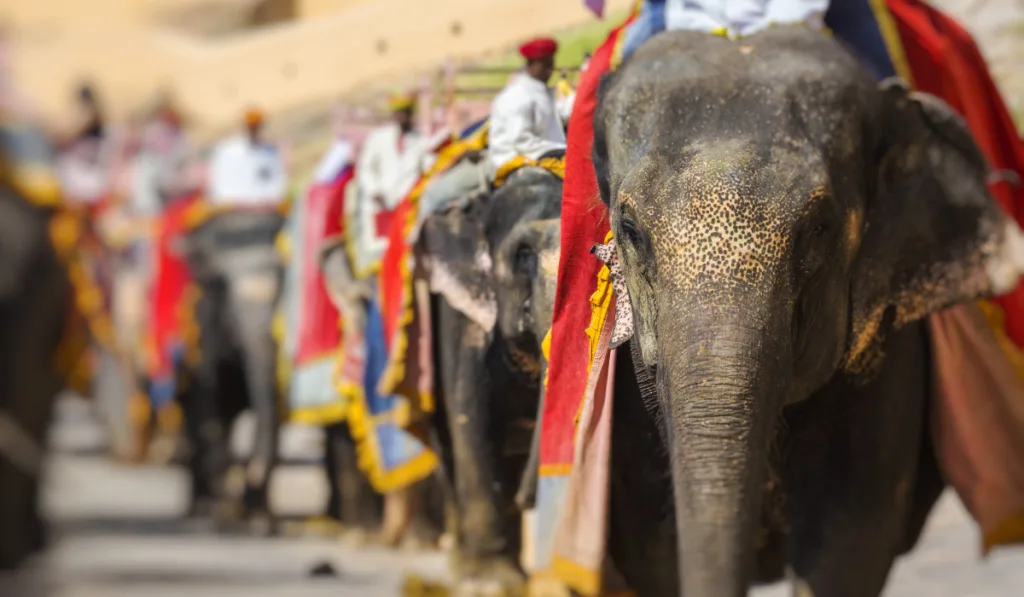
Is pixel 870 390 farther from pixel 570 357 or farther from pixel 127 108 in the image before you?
pixel 127 108

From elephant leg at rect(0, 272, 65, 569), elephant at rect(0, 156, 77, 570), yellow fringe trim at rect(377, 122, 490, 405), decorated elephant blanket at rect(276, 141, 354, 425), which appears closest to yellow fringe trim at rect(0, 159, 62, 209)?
elephant at rect(0, 156, 77, 570)

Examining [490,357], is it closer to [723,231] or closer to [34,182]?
[723,231]

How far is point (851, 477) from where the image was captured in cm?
521

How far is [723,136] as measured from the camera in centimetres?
457

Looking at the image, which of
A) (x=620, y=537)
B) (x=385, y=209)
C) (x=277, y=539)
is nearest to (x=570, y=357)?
(x=620, y=537)

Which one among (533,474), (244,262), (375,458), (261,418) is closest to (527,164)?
(533,474)

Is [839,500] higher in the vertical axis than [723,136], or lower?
lower

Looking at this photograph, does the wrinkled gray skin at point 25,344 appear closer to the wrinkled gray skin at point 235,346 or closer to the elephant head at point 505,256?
the elephant head at point 505,256

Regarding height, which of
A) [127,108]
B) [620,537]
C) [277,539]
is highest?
[127,108]

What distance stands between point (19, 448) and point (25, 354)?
16cm

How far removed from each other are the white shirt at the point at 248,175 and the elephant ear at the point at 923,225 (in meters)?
6.60

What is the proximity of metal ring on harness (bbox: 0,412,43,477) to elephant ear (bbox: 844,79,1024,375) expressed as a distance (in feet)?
7.51

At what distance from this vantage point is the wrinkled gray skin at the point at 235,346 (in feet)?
35.1

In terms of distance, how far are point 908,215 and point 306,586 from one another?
3.98 m
